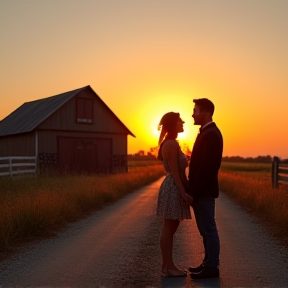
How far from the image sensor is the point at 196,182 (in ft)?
17.3

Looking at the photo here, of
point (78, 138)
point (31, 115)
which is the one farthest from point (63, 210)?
point (31, 115)

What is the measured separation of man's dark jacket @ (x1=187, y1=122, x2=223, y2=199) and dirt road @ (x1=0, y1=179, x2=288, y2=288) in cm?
107

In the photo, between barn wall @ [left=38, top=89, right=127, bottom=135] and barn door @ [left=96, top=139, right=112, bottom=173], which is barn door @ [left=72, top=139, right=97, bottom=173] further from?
barn wall @ [left=38, top=89, right=127, bottom=135]

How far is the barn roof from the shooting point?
26.5 m

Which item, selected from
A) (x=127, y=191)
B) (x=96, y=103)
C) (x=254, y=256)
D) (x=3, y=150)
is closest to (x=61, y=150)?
(x=96, y=103)

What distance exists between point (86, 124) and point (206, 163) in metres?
22.8

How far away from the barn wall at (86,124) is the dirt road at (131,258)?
17016 millimetres

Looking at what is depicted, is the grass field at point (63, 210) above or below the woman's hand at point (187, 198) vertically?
below

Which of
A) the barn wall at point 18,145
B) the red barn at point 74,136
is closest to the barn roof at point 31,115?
the red barn at point 74,136

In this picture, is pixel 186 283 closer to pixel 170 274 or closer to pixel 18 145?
pixel 170 274

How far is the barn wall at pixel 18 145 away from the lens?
26.2 metres

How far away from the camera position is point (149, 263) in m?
6.04

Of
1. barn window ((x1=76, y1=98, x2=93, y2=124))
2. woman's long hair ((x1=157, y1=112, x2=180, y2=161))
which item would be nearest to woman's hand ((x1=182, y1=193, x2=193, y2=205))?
woman's long hair ((x1=157, y1=112, x2=180, y2=161))

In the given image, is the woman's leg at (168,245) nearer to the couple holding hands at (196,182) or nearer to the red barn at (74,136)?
the couple holding hands at (196,182)
